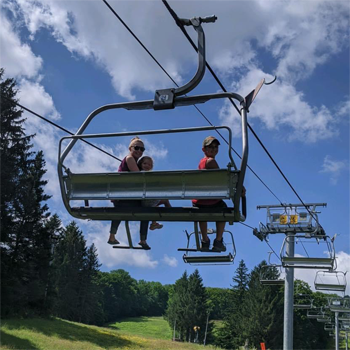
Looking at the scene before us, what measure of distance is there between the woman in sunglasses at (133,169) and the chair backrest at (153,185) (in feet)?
0.91

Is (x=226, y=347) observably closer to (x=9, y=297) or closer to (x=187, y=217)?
(x=9, y=297)

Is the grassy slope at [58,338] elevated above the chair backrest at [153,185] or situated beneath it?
situated beneath

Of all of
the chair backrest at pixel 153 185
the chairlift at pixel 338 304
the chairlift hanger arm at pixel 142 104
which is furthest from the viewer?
the chairlift at pixel 338 304

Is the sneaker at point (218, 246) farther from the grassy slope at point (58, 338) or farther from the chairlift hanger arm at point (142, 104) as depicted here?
the grassy slope at point (58, 338)

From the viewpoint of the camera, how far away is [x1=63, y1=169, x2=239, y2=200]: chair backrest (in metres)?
4.30

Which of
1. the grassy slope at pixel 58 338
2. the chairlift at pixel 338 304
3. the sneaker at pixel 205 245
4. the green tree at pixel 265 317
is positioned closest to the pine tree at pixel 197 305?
the green tree at pixel 265 317

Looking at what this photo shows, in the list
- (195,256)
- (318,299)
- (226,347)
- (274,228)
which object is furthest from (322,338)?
(195,256)

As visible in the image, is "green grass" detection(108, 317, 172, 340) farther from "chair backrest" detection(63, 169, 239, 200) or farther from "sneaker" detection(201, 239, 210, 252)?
"chair backrest" detection(63, 169, 239, 200)

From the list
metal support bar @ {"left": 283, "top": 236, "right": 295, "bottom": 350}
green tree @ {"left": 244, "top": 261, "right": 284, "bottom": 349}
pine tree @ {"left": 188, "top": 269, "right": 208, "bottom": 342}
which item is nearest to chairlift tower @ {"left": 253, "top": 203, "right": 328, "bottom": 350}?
metal support bar @ {"left": 283, "top": 236, "right": 295, "bottom": 350}

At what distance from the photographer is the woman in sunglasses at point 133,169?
5012 mm

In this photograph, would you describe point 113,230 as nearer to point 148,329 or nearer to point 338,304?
point 338,304

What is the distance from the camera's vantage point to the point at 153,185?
15.0 ft

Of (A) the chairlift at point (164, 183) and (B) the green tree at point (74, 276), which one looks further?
(B) the green tree at point (74, 276)

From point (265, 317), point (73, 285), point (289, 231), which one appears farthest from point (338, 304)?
point (73, 285)
